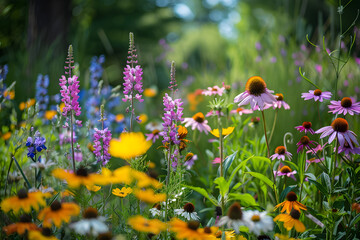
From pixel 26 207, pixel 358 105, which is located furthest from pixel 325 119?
pixel 26 207

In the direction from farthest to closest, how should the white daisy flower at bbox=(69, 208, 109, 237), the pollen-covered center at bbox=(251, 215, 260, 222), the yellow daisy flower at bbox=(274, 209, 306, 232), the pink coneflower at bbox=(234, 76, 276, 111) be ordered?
1. the pink coneflower at bbox=(234, 76, 276, 111)
2. the yellow daisy flower at bbox=(274, 209, 306, 232)
3. the pollen-covered center at bbox=(251, 215, 260, 222)
4. the white daisy flower at bbox=(69, 208, 109, 237)

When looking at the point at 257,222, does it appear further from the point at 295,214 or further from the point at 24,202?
the point at 24,202

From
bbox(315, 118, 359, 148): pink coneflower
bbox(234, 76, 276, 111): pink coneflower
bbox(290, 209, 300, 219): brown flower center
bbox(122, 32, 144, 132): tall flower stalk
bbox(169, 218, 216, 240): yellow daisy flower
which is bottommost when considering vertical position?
bbox(290, 209, 300, 219): brown flower center

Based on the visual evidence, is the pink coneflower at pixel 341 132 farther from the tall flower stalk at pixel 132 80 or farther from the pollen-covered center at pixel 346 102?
the tall flower stalk at pixel 132 80

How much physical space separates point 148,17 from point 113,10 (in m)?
1.77

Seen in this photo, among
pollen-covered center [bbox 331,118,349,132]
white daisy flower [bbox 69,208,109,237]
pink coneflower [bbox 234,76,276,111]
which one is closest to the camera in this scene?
white daisy flower [bbox 69,208,109,237]

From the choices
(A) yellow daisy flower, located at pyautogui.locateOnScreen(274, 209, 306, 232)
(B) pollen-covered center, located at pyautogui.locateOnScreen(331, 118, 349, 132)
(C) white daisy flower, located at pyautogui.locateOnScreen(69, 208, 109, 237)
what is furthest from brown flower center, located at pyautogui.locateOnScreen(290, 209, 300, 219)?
(C) white daisy flower, located at pyautogui.locateOnScreen(69, 208, 109, 237)

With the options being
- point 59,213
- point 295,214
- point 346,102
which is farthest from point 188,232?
point 346,102

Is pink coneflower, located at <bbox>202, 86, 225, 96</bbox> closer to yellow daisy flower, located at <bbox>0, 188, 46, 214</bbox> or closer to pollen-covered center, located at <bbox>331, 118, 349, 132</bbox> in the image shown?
pollen-covered center, located at <bbox>331, 118, 349, 132</bbox>

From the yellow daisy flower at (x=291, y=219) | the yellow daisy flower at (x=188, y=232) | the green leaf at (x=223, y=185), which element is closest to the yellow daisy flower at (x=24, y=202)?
the yellow daisy flower at (x=188, y=232)

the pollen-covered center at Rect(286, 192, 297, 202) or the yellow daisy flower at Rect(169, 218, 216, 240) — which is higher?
the yellow daisy flower at Rect(169, 218, 216, 240)

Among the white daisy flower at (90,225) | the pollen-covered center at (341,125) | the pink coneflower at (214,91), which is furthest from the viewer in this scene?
the pink coneflower at (214,91)

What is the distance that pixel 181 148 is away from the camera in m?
1.68

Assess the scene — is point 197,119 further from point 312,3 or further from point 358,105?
point 312,3
